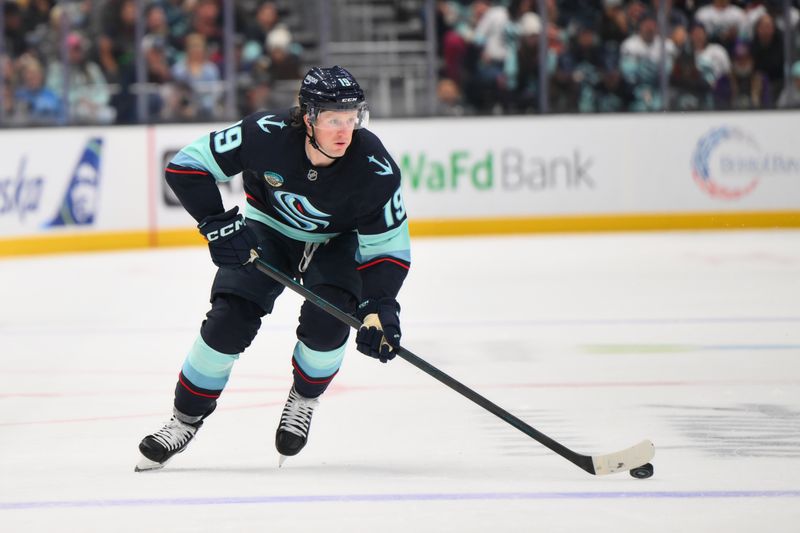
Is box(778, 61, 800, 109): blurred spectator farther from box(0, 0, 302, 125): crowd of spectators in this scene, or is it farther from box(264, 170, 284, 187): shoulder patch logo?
box(264, 170, 284, 187): shoulder patch logo

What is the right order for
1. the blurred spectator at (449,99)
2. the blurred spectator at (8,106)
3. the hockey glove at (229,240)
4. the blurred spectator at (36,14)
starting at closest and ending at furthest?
the hockey glove at (229,240), the blurred spectator at (8,106), the blurred spectator at (36,14), the blurred spectator at (449,99)

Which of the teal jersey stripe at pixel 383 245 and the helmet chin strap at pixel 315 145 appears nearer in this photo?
the helmet chin strap at pixel 315 145

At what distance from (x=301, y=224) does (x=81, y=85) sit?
A: 278 inches

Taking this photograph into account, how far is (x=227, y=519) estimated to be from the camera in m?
3.16

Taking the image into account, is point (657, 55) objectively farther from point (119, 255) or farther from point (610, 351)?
point (610, 351)

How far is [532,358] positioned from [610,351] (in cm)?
38

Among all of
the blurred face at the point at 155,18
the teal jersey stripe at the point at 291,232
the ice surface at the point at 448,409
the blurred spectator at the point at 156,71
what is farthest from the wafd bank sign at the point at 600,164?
the teal jersey stripe at the point at 291,232

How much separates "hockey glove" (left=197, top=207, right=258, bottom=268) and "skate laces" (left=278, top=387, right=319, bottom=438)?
48 cm

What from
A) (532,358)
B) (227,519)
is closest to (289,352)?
(532,358)

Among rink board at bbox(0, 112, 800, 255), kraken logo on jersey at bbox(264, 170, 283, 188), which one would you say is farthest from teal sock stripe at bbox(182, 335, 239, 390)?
rink board at bbox(0, 112, 800, 255)

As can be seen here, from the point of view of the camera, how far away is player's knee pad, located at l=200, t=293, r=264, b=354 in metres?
3.71

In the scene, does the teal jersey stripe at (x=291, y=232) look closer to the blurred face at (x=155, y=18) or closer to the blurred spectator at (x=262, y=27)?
the blurred face at (x=155, y=18)

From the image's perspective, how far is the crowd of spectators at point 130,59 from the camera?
10289 millimetres

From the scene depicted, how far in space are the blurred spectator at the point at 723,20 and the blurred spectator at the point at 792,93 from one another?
555 millimetres
